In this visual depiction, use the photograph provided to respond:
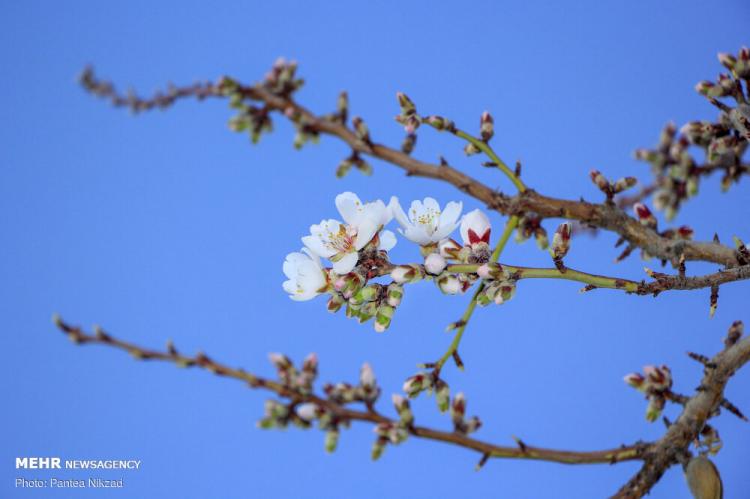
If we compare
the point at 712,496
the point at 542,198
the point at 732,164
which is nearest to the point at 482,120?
the point at 542,198

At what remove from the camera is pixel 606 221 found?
71cm

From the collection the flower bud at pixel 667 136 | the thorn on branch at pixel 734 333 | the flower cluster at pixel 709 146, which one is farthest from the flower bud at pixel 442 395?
the flower bud at pixel 667 136

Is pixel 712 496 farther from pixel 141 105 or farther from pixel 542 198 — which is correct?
pixel 141 105

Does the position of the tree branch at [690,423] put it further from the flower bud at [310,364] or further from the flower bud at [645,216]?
the flower bud at [310,364]

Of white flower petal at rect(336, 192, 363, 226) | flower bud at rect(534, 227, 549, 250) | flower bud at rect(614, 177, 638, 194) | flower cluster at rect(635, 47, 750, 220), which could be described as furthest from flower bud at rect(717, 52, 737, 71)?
white flower petal at rect(336, 192, 363, 226)

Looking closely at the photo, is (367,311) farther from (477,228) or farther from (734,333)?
(734,333)

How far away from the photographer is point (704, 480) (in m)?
0.68

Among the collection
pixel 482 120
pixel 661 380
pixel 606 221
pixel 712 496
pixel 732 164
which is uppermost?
pixel 732 164

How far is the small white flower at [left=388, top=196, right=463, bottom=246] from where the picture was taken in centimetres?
81

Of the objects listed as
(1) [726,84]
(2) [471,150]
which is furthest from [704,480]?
(1) [726,84]

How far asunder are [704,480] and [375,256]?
0.42 m

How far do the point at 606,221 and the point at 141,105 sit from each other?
0.64 meters

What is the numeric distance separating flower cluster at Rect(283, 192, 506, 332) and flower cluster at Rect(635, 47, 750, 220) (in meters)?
0.38

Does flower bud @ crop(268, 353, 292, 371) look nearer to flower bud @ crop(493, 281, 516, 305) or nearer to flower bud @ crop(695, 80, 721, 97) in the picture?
flower bud @ crop(493, 281, 516, 305)
